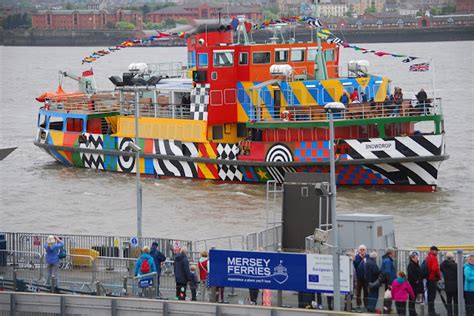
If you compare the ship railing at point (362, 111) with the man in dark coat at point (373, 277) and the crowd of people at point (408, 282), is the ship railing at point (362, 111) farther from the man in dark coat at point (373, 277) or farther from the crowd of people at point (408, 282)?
the man in dark coat at point (373, 277)

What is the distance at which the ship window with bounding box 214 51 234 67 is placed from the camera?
1634 inches

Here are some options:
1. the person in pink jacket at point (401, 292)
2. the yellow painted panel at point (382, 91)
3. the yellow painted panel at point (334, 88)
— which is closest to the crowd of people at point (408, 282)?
the person in pink jacket at point (401, 292)

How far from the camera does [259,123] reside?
39531mm

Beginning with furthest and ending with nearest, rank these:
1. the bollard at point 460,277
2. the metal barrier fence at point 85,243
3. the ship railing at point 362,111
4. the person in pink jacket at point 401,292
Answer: the ship railing at point 362,111 < the metal barrier fence at point 85,243 < the person in pink jacket at point 401,292 < the bollard at point 460,277

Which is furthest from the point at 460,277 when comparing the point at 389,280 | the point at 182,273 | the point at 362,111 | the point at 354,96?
the point at 354,96

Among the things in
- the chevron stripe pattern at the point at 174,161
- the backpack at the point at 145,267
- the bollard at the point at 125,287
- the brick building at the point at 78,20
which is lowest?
the brick building at the point at 78,20

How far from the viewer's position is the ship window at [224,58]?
41500 mm

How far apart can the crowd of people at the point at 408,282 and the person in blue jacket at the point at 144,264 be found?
11.3 ft

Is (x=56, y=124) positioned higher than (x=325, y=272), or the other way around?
(x=325, y=272)

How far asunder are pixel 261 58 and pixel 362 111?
5.21 meters

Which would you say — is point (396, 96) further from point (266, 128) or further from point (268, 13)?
point (268, 13)

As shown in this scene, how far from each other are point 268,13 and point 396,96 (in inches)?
4203

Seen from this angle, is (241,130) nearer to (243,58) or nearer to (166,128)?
(243,58)

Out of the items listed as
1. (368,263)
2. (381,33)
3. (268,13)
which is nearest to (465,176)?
(368,263)
